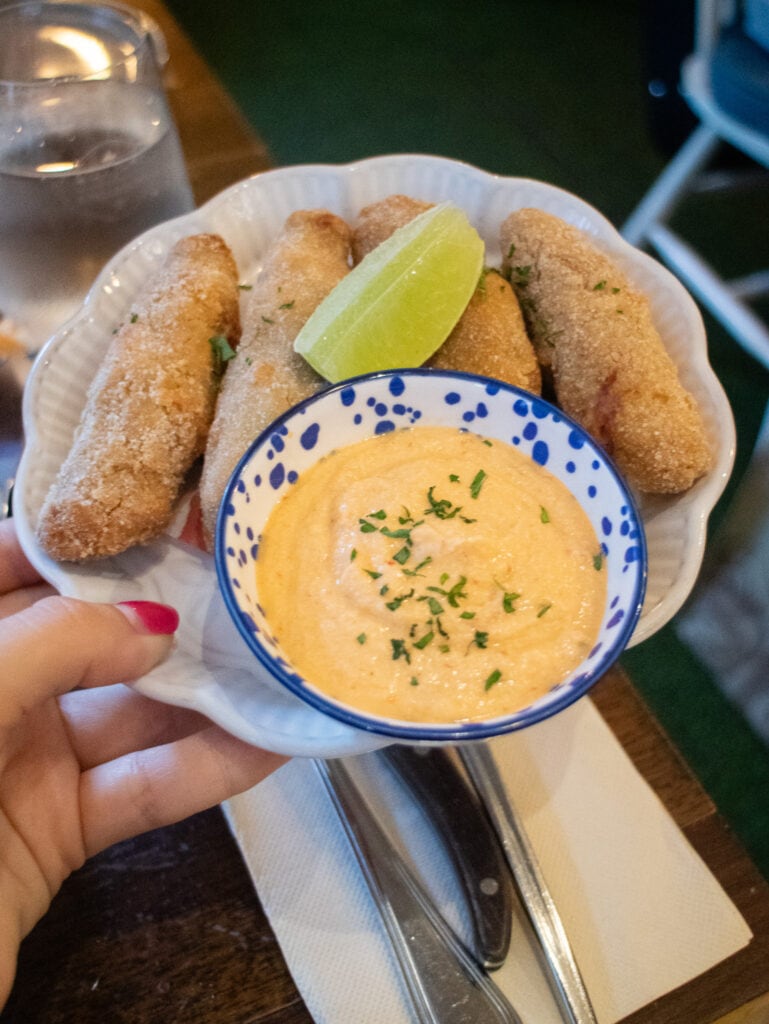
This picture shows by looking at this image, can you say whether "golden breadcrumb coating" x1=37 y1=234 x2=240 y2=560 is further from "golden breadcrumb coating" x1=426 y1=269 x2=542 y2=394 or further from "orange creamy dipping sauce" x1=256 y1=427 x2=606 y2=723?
"golden breadcrumb coating" x1=426 y1=269 x2=542 y2=394

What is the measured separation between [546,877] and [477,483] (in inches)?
21.3

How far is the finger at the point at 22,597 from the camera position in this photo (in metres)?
1.21

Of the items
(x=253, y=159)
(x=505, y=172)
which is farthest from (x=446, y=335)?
(x=505, y=172)

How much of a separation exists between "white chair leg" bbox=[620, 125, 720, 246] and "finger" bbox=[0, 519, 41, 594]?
2.08 m

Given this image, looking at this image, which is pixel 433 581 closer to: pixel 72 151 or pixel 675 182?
pixel 72 151

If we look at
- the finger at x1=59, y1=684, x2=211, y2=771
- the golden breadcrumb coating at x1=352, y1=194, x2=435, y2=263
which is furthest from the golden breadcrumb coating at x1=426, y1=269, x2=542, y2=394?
the finger at x1=59, y1=684, x2=211, y2=771

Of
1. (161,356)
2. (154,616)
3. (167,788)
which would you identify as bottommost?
(167,788)

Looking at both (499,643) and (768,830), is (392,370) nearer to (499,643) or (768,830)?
(499,643)

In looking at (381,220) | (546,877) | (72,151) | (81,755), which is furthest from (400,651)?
(72,151)

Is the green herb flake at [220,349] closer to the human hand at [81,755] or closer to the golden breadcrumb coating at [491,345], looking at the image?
the golden breadcrumb coating at [491,345]

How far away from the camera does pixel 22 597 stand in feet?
4.03

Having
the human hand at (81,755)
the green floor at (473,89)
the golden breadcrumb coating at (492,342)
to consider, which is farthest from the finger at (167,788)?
the green floor at (473,89)

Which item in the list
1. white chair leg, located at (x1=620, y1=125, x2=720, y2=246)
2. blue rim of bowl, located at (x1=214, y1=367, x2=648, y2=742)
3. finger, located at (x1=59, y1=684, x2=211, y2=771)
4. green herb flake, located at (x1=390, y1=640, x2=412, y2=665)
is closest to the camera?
blue rim of bowl, located at (x1=214, y1=367, x2=648, y2=742)

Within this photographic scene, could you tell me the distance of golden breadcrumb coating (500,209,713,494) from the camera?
1179mm
